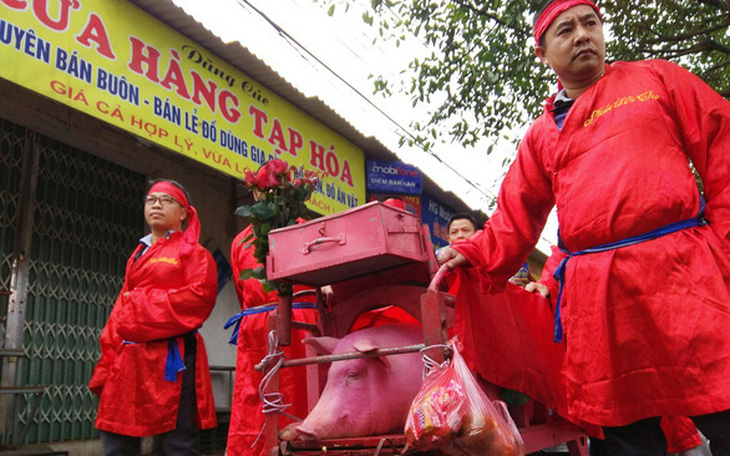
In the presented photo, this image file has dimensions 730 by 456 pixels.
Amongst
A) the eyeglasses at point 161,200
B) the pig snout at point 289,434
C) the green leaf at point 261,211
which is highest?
the eyeglasses at point 161,200

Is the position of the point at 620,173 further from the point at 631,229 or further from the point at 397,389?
the point at 397,389

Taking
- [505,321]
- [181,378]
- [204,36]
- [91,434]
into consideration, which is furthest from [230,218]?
[505,321]

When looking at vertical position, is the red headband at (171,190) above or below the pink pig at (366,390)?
above

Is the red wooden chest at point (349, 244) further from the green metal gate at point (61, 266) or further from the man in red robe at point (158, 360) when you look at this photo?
the green metal gate at point (61, 266)

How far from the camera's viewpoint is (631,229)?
7.61ft

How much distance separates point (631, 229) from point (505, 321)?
98 cm

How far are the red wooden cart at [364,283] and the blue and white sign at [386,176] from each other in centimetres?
656

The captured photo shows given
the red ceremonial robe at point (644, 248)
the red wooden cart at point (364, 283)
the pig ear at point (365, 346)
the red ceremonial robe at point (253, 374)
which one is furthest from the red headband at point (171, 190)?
the red ceremonial robe at point (644, 248)

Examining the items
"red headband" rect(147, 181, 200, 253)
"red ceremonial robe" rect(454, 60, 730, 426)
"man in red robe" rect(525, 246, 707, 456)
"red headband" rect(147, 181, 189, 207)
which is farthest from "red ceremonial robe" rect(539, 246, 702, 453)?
"red headband" rect(147, 181, 189, 207)

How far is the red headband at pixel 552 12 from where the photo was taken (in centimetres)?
266

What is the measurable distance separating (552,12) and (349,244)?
4.18ft

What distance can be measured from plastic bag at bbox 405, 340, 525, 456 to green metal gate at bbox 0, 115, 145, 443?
158 inches

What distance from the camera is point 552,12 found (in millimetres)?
2717

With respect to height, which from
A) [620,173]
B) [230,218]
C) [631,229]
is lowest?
[631,229]
